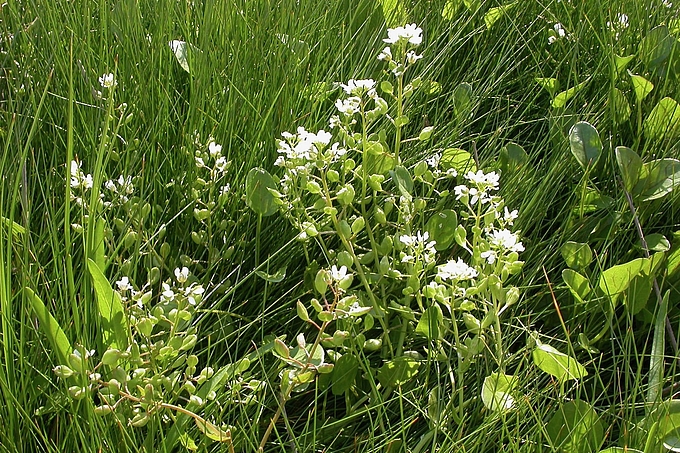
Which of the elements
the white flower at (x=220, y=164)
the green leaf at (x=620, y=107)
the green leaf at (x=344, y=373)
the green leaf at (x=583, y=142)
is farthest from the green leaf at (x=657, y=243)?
the white flower at (x=220, y=164)

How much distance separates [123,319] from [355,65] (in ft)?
2.53

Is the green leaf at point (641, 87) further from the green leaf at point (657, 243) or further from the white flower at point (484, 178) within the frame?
the white flower at point (484, 178)

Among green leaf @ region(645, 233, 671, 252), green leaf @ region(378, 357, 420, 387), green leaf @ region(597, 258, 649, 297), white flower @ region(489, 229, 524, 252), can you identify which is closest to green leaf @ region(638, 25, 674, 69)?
green leaf @ region(645, 233, 671, 252)

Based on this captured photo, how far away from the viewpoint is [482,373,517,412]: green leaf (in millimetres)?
797

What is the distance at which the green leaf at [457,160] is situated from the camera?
3.73 ft

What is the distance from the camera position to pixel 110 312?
0.78m

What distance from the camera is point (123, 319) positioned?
78 cm

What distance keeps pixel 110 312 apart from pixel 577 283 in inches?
23.1

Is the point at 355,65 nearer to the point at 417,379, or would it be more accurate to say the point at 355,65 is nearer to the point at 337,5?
the point at 337,5

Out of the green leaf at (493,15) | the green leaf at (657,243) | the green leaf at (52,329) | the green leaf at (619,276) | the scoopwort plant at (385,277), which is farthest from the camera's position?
the green leaf at (493,15)

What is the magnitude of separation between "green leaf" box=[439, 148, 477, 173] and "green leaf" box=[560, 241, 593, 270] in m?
0.21

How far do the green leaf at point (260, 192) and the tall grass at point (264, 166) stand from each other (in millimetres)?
57

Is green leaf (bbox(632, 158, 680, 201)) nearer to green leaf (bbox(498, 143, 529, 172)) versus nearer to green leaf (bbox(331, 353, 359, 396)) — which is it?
green leaf (bbox(498, 143, 529, 172))

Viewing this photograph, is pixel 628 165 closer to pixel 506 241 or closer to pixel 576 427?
pixel 506 241
